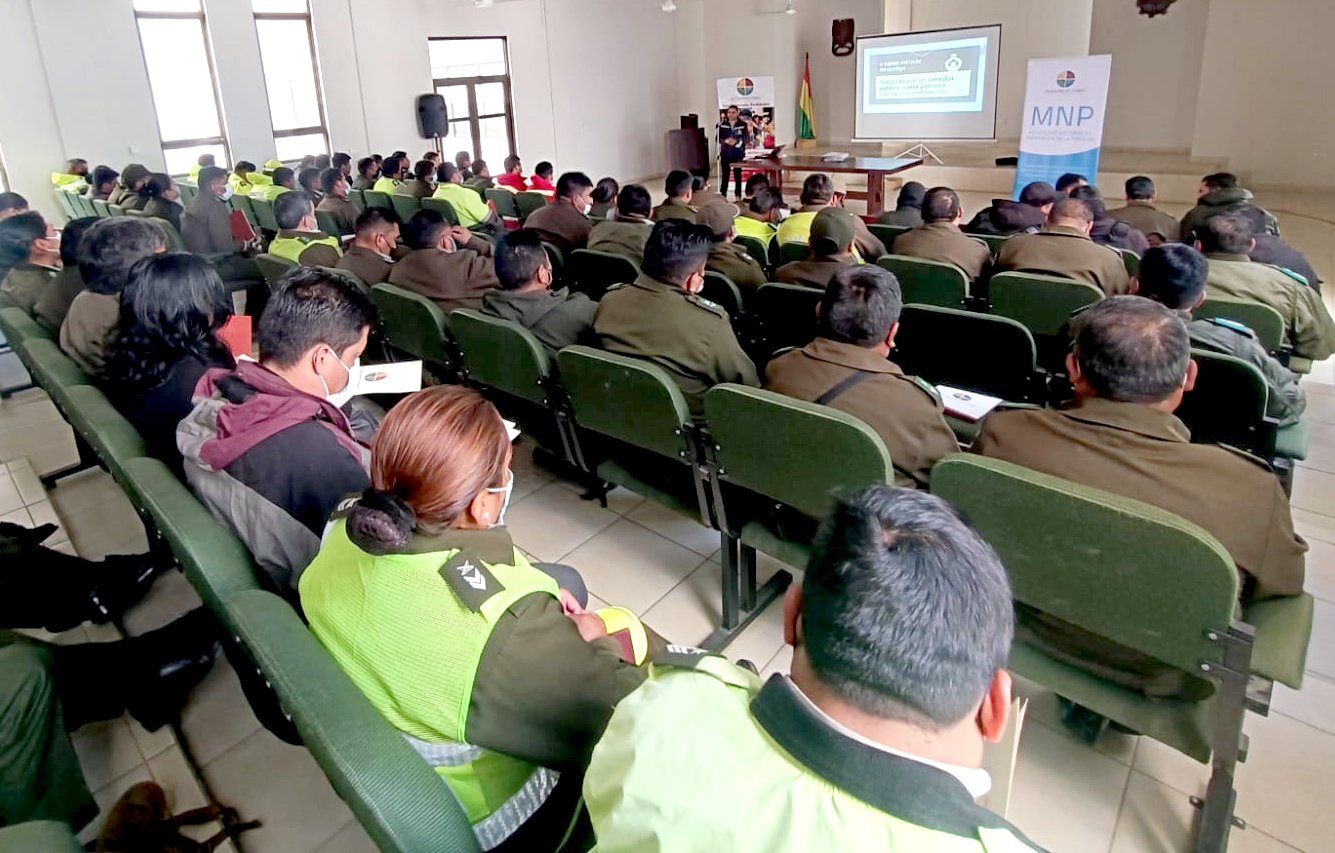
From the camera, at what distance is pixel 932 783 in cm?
67

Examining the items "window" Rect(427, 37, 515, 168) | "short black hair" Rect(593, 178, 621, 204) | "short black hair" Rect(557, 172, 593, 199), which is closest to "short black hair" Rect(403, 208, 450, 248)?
"short black hair" Rect(557, 172, 593, 199)

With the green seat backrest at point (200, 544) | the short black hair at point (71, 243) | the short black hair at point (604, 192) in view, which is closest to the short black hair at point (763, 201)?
the short black hair at point (604, 192)

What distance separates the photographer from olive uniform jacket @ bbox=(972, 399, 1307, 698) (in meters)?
1.54

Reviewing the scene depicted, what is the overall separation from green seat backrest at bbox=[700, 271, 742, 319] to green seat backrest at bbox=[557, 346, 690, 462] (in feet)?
4.68

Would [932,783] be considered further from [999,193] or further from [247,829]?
[999,193]

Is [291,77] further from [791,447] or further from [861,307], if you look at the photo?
[791,447]

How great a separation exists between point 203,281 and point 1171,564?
7.68 feet

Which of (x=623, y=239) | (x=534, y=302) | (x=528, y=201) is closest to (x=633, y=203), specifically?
(x=623, y=239)

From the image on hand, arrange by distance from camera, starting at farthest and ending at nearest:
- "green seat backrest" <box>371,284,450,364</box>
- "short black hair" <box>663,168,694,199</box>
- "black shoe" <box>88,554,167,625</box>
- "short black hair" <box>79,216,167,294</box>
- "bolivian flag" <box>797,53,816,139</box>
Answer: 1. "bolivian flag" <box>797,53,816,139</box>
2. "short black hair" <box>663,168,694,199</box>
3. "green seat backrest" <box>371,284,450,364</box>
4. "short black hair" <box>79,216,167,294</box>
5. "black shoe" <box>88,554,167,625</box>

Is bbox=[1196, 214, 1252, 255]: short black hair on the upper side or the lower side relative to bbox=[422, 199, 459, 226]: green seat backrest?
lower

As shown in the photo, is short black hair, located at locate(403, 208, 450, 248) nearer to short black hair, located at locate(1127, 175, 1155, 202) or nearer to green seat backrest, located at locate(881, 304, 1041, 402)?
green seat backrest, located at locate(881, 304, 1041, 402)

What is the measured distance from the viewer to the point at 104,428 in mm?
2002

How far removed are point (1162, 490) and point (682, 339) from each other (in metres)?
1.44

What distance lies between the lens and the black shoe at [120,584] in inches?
93.2
